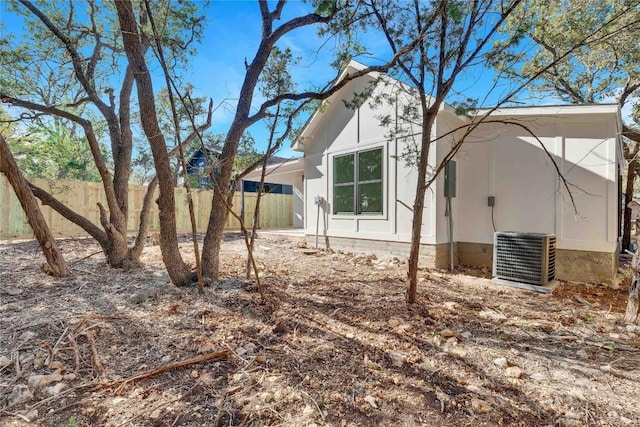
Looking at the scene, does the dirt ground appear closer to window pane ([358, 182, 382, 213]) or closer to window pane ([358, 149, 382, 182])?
window pane ([358, 182, 382, 213])

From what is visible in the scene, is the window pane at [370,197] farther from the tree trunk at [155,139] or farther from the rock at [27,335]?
the rock at [27,335]

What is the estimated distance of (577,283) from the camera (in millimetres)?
5191

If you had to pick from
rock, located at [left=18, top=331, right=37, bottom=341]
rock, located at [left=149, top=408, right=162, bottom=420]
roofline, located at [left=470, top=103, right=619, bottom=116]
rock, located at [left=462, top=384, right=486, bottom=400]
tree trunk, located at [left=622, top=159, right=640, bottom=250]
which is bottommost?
rock, located at [left=149, top=408, right=162, bottom=420]

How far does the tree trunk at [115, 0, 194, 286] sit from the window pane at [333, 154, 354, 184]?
15.0ft

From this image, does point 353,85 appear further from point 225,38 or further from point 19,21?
point 19,21

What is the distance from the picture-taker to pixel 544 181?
5480 mm

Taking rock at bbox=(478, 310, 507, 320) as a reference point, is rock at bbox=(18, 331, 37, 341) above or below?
above

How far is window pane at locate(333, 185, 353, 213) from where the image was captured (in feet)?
24.2

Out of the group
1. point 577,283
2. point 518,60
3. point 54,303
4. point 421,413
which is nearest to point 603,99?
point 577,283

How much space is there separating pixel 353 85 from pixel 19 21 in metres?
6.38

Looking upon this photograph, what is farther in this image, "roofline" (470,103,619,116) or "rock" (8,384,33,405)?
"roofline" (470,103,619,116)

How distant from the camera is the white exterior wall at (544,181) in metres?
5.05

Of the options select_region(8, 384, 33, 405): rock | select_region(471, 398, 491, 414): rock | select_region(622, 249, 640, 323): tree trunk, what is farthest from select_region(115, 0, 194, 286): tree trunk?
select_region(622, 249, 640, 323): tree trunk

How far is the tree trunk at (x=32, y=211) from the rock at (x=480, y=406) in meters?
5.42
